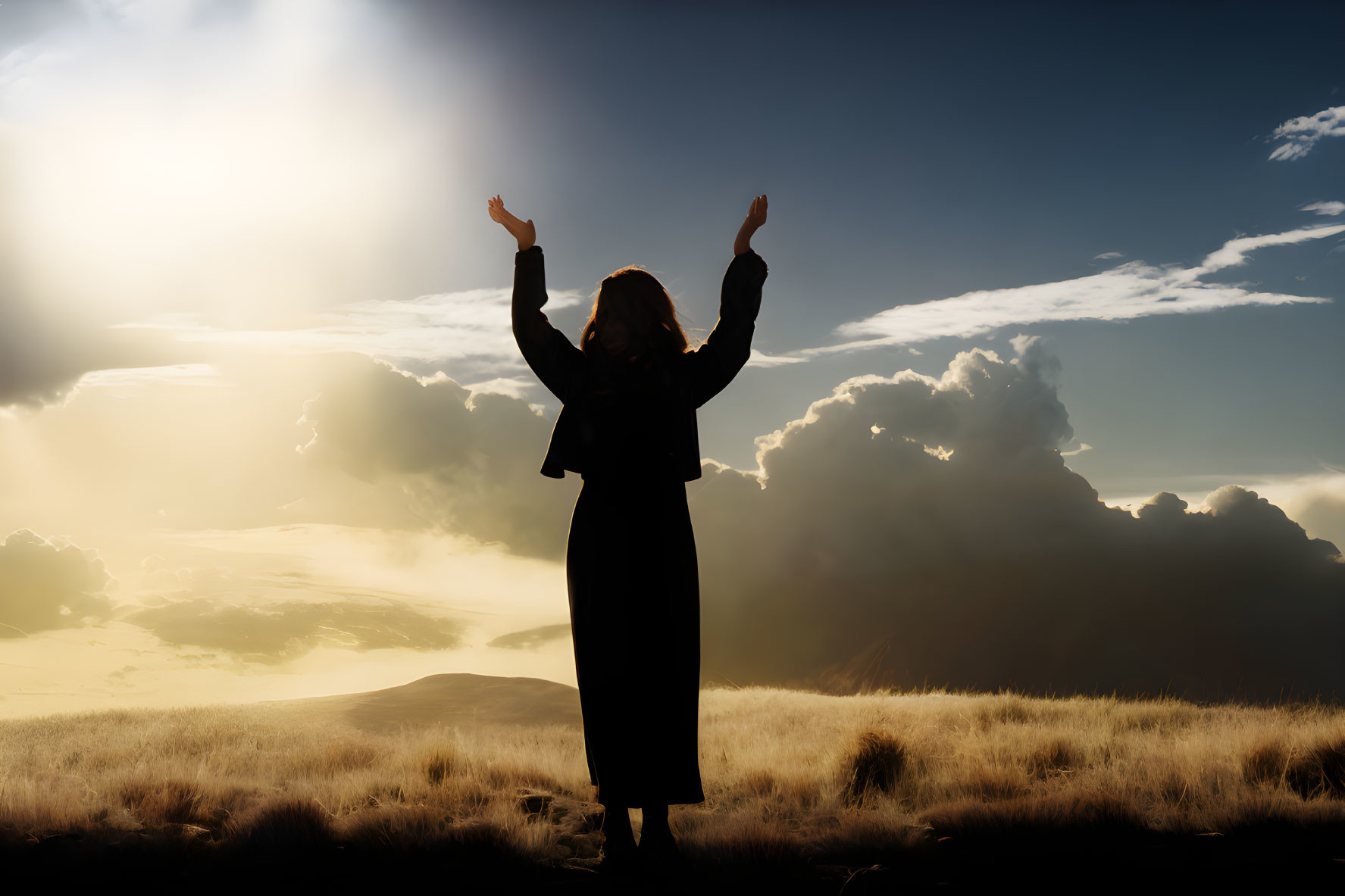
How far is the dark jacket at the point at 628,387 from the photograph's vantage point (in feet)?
12.2

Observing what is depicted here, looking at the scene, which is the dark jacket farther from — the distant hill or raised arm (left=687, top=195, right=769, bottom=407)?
the distant hill

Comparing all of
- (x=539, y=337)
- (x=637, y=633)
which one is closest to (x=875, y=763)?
(x=637, y=633)

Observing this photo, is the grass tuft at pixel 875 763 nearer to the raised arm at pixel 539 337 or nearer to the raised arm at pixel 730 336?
the raised arm at pixel 730 336

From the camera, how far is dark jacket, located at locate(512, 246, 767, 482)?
3.73 metres

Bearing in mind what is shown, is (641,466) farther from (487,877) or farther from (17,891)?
(17,891)

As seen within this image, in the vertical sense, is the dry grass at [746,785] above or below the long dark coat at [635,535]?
Answer: below

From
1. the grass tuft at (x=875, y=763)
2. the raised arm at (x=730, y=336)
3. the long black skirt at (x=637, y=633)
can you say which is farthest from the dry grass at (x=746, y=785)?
the raised arm at (x=730, y=336)

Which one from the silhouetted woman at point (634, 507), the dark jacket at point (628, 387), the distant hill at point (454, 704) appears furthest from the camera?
the distant hill at point (454, 704)

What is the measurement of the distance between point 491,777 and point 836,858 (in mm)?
2315

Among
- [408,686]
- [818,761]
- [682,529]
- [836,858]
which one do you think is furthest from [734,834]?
[408,686]

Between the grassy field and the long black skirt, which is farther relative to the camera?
the long black skirt

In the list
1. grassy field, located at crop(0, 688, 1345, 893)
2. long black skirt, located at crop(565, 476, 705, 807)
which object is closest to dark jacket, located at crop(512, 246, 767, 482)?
long black skirt, located at crop(565, 476, 705, 807)

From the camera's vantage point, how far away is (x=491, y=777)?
478cm

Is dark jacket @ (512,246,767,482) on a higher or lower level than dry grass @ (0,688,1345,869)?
higher
